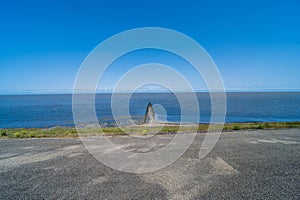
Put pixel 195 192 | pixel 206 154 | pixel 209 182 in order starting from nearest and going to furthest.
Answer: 1. pixel 195 192
2. pixel 209 182
3. pixel 206 154

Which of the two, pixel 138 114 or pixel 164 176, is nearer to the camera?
pixel 164 176

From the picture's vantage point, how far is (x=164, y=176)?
5.64m

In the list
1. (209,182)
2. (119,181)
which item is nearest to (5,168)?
(119,181)

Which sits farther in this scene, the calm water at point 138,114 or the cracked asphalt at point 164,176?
the calm water at point 138,114

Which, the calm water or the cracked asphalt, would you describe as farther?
the calm water

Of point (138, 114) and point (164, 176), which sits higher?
point (164, 176)

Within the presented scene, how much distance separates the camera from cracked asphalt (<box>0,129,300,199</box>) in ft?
14.9

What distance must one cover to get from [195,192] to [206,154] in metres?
3.54

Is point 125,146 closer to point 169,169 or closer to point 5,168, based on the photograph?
point 169,169

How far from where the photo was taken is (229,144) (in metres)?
9.39

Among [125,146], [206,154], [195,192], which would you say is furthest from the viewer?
[125,146]

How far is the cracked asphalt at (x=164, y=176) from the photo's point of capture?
4.55m

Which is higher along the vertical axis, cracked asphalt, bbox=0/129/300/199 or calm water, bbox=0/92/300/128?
cracked asphalt, bbox=0/129/300/199

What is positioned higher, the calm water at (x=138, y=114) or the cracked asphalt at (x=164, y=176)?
the cracked asphalt at (x=164, y=176)
